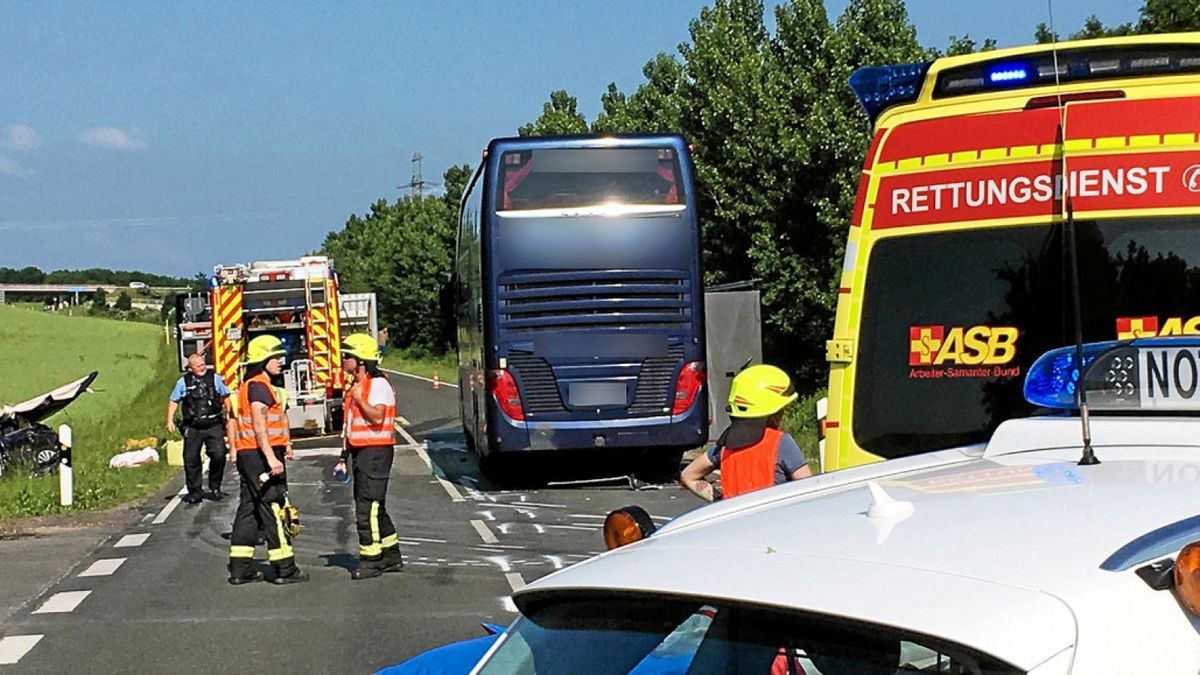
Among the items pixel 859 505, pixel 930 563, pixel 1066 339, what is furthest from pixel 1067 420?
pixel 1066 339

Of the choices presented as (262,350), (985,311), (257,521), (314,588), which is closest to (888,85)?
(985,311)

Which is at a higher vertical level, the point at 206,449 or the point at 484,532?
the point at 206,449

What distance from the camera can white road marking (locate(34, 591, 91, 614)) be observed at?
10289 mm

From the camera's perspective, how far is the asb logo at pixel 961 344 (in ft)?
17.8

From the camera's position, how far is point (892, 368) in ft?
18.5

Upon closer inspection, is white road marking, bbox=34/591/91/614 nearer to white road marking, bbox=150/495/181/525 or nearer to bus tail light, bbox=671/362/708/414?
white road marking, bbox=150/495/181/525

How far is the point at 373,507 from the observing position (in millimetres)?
11211

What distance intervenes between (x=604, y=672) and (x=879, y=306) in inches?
134

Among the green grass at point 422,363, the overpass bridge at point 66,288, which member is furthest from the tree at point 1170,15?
the overpass bridge at point 66,288

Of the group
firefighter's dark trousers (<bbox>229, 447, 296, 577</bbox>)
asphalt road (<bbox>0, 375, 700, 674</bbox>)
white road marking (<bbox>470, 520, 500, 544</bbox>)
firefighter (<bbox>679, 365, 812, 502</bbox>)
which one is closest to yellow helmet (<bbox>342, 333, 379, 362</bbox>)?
firefighter's dark trousers (<bbox>229, 447, 296, 577</bbox>)

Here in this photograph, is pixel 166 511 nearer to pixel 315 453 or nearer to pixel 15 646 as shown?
pixel 315 453

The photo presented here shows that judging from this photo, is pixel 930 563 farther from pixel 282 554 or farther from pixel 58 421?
pixel 58 421

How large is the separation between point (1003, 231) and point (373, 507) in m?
6.70

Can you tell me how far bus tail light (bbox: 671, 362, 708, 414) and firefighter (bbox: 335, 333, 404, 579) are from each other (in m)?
6.15
